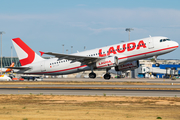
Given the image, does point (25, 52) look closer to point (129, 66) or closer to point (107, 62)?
point (107, 62)

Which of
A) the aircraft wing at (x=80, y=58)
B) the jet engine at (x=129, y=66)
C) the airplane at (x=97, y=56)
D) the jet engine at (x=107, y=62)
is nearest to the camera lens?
the airplane at (x=97, y=56)

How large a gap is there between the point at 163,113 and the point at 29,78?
89.3m

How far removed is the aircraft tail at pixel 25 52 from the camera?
210 ft

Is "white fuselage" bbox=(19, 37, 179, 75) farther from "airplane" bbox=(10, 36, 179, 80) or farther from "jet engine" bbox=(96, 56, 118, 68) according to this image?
"jet engine" bbox=(96, 56, 118, 68)

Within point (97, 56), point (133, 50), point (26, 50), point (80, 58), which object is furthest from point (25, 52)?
point (133, 50)

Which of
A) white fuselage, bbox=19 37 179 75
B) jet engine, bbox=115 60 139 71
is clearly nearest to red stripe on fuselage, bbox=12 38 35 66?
white fuselage, bbox=19 37 179 75

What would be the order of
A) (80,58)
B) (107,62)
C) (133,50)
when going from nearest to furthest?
(133,50)
(107,62)
(80,58)

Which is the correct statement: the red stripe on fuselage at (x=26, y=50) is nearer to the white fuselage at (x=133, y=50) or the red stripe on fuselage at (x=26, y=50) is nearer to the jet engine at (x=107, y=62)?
the white fuselage at (x=133, y=50)

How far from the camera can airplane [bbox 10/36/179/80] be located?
5081 cm

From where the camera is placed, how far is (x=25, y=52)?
211 feet

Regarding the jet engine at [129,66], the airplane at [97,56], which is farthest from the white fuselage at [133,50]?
the jet engine at [129,66]

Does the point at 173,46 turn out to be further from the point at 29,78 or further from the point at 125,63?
the point at 29,78

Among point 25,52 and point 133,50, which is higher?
point 25,52

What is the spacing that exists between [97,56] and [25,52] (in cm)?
1842
